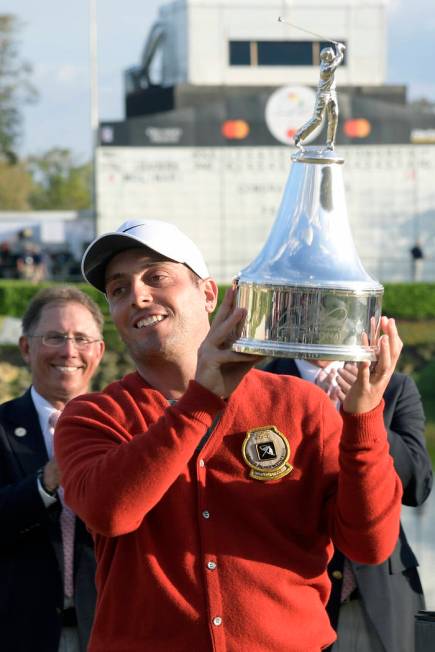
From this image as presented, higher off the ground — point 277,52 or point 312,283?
point 277,52

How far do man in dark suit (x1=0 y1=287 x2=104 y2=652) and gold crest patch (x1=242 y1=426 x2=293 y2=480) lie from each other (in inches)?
44.7

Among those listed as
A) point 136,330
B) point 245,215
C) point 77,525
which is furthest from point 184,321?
point 245,215

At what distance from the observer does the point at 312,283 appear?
2.36 m

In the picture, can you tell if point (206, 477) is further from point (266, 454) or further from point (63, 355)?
point (63, 355)

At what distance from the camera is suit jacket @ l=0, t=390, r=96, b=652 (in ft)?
12.1

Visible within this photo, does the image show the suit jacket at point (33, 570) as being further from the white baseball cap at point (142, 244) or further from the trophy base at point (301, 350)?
the trophy base at point (301, 350)

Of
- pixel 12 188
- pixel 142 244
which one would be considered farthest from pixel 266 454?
pixel 12 188

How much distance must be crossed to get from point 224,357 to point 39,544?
5.43ft

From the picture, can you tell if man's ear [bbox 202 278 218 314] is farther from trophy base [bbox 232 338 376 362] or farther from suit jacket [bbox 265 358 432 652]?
suit jacket [bbox 265 358 432 652]

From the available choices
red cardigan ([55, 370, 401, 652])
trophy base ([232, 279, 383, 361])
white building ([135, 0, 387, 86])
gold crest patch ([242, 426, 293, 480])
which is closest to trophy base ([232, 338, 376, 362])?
trophy base ([232, 279, 383, 361])

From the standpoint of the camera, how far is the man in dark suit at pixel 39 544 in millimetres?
3701

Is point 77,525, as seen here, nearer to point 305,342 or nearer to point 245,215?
point 305,342

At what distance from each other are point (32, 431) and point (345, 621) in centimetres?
120

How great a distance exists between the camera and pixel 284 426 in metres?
2.70
